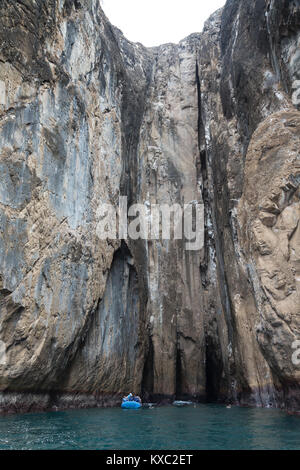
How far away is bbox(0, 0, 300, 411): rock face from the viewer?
1609cm

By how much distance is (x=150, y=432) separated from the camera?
12234 mm

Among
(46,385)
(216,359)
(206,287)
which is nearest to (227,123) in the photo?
(206,287)

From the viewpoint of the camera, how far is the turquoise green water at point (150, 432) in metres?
9.97

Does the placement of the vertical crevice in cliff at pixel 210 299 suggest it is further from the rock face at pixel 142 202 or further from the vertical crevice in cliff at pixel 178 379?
the vertical crevice in cliff at pixel 178 379

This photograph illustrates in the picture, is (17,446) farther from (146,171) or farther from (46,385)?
(146,171)

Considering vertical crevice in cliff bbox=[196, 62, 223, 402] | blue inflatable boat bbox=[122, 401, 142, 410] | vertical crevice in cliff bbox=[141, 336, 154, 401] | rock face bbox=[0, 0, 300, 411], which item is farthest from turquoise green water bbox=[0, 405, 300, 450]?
vertical crevice in cliff bbox=[196, 62, 223, 402]

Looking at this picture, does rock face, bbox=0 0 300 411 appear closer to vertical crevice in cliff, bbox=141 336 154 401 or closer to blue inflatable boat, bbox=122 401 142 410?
vertical crevice in cliff, bbox=141 336 154 401

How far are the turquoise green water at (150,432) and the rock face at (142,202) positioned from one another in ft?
6.84

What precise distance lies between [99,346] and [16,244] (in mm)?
7768

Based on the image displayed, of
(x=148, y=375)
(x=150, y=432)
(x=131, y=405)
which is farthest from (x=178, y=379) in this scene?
(x=150, y=432)

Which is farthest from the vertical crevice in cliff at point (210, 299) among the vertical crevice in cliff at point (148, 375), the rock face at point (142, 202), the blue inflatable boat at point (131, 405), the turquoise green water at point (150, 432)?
the turquoise green water at point (150, 432)

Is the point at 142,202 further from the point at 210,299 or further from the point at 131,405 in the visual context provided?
the point at 131,405

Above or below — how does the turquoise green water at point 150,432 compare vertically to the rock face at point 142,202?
below

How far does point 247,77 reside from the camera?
2122 cm
